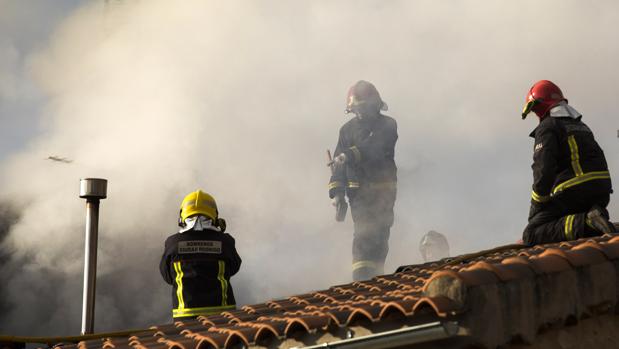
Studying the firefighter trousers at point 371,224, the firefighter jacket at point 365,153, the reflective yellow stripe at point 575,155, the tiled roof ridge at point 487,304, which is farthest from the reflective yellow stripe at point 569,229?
the firefighter trousers at point 371,224

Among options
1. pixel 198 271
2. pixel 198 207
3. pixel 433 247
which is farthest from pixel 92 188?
pixel 433 247

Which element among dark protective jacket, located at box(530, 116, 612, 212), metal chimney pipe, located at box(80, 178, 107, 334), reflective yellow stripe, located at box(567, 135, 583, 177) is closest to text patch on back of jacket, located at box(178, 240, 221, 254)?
metal chimney pipe, located at box(80, 178, 107, 334)

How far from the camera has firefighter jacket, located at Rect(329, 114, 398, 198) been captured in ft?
42.0

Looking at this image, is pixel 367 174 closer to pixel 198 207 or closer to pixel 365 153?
A: pixel 365 153

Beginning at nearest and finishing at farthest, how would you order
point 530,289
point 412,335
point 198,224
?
point 412,335 < point 530,289 < point 198,224

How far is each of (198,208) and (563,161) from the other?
2812 millimetres

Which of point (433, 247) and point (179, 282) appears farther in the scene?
point (433, 247)

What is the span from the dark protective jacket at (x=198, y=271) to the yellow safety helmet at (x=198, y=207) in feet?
0.64

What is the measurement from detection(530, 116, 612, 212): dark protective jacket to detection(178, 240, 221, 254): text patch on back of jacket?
2.45 metres

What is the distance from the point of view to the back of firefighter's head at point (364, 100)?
41.7ft

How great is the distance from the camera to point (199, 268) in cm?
716

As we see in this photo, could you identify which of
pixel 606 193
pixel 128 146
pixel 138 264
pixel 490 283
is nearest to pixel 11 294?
pixel 138 264

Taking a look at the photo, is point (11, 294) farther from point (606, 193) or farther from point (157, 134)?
point (606, 193)

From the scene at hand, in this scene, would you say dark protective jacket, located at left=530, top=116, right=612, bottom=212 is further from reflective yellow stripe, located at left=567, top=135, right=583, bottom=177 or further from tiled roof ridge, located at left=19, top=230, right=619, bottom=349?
tiled roof ridge, located at left=19, top=230, right=619, bottom=349
